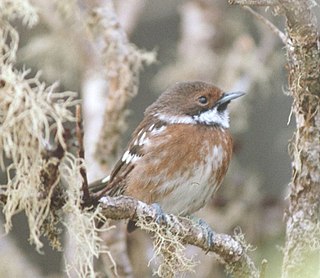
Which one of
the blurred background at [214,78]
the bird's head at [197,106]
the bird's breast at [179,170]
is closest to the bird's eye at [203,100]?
the bird's head at [197,106]

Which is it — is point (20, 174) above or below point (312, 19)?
below

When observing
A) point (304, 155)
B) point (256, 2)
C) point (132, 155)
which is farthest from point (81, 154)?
point (132, 155)

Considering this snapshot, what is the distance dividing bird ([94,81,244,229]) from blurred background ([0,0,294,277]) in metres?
0.73

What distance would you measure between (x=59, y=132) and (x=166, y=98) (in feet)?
6.24

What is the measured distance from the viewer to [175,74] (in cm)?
677

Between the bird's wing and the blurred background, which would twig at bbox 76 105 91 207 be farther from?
the blurred background

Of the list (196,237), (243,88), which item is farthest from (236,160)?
(196,237)

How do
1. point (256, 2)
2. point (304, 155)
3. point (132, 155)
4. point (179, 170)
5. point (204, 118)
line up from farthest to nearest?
1. point (204, 118)
2. point (132, 155)
3. point (179, 170)
4. point (304, 155)
5. point (256, 2)

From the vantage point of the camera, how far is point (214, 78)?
6.67 meters

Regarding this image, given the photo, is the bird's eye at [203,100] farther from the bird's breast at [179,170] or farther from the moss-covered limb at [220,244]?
the moss-covered limb at [220,244]

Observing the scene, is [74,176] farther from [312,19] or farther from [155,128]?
[155,128]

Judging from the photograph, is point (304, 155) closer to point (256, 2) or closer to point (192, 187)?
point (256, 2)

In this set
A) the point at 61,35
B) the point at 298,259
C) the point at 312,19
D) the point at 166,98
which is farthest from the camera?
the point at 61,35

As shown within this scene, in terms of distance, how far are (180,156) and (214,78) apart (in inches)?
90.1
